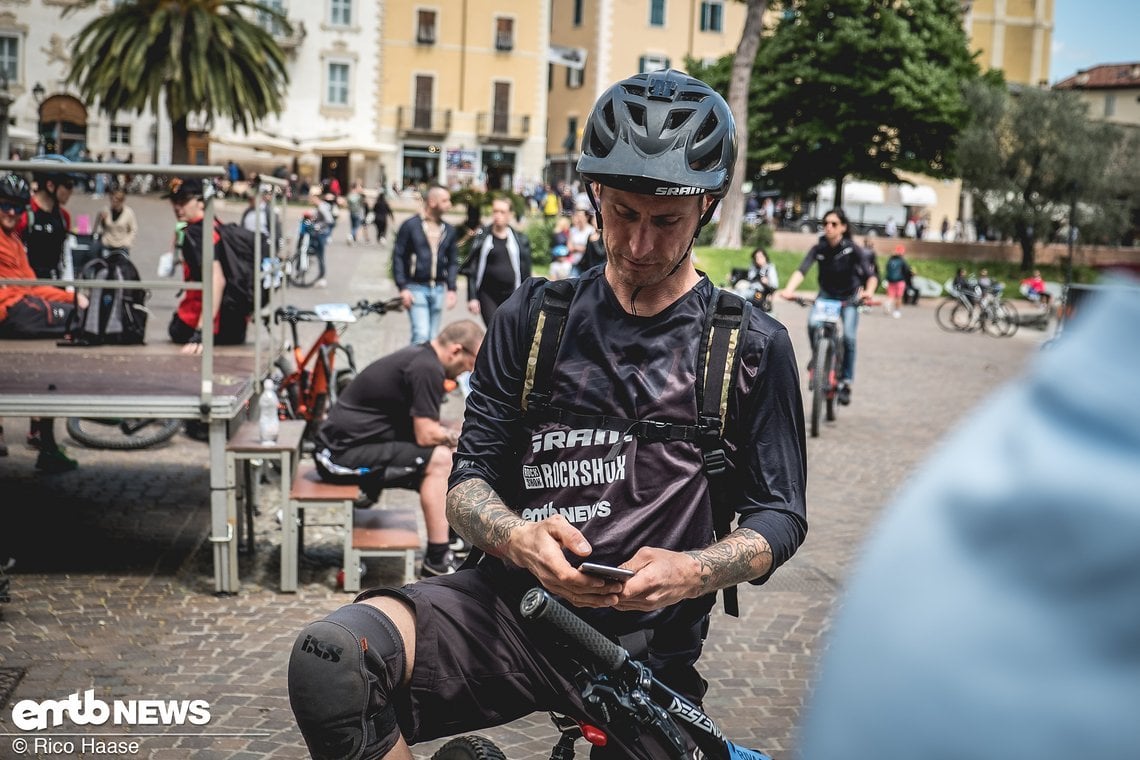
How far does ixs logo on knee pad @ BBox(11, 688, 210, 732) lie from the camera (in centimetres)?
477

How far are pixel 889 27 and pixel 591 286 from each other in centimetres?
4098

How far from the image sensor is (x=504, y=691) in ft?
8.02

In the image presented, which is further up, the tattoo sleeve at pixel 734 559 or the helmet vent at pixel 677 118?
the helmet vent at pixel 677 118

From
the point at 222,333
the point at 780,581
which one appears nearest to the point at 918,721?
the point at 780,581

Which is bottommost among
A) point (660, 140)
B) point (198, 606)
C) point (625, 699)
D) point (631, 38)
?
point (198, 606)

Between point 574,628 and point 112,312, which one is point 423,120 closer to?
point 112,312

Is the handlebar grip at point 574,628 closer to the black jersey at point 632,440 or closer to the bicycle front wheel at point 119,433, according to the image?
the black jersey at point 632,440

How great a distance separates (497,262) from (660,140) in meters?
9.63

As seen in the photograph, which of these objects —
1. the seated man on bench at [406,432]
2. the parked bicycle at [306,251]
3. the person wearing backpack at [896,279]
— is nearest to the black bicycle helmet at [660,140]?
the seated man on bench at [406,432]

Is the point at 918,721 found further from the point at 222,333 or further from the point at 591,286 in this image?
the point at 222,333

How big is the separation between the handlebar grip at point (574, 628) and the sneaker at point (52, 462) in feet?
25.1

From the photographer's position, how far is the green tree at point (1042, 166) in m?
39.6

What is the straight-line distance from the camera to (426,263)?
1208 cm

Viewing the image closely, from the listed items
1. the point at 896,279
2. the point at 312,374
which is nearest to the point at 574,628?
the point at 312,374
